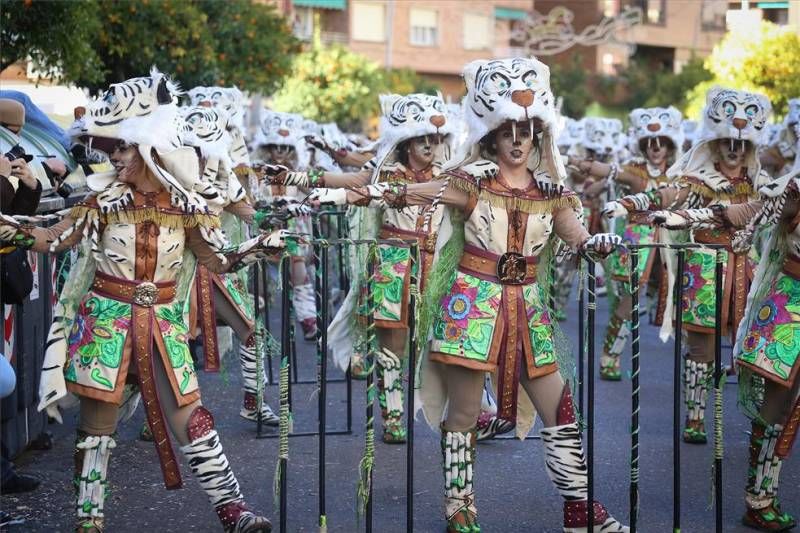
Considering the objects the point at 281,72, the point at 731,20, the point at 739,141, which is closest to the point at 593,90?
the point at 281,72

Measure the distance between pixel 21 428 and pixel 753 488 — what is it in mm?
4118

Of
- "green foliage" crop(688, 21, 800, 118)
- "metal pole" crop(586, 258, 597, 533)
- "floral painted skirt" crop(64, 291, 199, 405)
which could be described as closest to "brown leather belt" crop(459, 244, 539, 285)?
"metal pole" crop(586, 258, 597, 533)

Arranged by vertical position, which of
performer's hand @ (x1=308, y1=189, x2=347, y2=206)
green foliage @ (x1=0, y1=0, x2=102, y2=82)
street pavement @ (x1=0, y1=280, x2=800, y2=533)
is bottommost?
street pavement @ (x1=0, y1=280, x2=800, y2=533)

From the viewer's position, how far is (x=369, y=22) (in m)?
50.2

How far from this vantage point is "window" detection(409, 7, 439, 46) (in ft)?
169

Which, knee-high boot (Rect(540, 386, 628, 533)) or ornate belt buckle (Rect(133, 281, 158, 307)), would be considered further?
knee-high boot (Rect(540, 386, 628, 533))

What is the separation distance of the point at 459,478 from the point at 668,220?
1546mm

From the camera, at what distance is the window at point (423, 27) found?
2034 inches

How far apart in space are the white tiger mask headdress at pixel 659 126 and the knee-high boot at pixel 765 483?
17.7ft

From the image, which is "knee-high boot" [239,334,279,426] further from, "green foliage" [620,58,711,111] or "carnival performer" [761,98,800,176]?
"green foliage" [620,58,711,111]

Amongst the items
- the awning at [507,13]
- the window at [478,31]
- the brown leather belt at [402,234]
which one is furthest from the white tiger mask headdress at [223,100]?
the awning at [507,13]

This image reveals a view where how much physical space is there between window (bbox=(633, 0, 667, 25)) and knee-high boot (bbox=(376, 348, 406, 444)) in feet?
168

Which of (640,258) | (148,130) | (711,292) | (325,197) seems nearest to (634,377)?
(325,197)

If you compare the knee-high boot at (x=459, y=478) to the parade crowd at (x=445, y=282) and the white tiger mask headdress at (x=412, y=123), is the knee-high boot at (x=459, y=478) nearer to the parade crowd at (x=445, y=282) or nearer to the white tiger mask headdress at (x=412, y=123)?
the parade crowd at (x=445, y=282)
